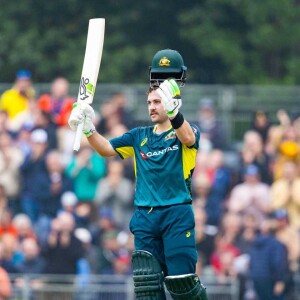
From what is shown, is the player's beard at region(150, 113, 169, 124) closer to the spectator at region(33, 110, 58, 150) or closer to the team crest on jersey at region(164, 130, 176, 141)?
the team crest on jersey at region(164, 130, 176, 141)

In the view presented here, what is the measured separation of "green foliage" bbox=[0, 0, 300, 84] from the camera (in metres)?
25.5

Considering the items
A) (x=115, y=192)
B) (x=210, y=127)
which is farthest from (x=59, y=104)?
(x=210, y=127)

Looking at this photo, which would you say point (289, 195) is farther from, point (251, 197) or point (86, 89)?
point (86, 89)

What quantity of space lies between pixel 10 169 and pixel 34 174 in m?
0.37

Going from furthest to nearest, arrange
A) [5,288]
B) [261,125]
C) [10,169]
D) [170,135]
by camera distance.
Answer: [261,125] < [10,169] < [5,288] < [170,135]

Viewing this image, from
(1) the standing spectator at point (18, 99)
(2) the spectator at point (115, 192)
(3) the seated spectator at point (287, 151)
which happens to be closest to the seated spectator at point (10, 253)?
(2) the spectator at point (115, 192)

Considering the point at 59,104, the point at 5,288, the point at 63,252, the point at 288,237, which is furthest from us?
the point at 59,104

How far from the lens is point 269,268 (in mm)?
15883

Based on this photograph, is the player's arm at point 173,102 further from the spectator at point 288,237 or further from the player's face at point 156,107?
the spectator at point 288,237

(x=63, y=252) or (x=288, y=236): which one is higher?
(x=288, y=236)

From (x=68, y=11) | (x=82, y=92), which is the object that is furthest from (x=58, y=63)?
(x=82, y=92)

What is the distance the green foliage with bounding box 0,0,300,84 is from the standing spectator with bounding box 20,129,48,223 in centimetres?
700

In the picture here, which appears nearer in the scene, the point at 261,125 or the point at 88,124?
the point at 88,124

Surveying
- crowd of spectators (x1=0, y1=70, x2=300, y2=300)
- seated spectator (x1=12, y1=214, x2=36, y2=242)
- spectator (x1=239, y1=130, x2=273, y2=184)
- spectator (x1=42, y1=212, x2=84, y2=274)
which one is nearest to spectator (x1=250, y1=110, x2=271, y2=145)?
crowd of spectators (x1=0, y1=70, x2=300, y2=300)
